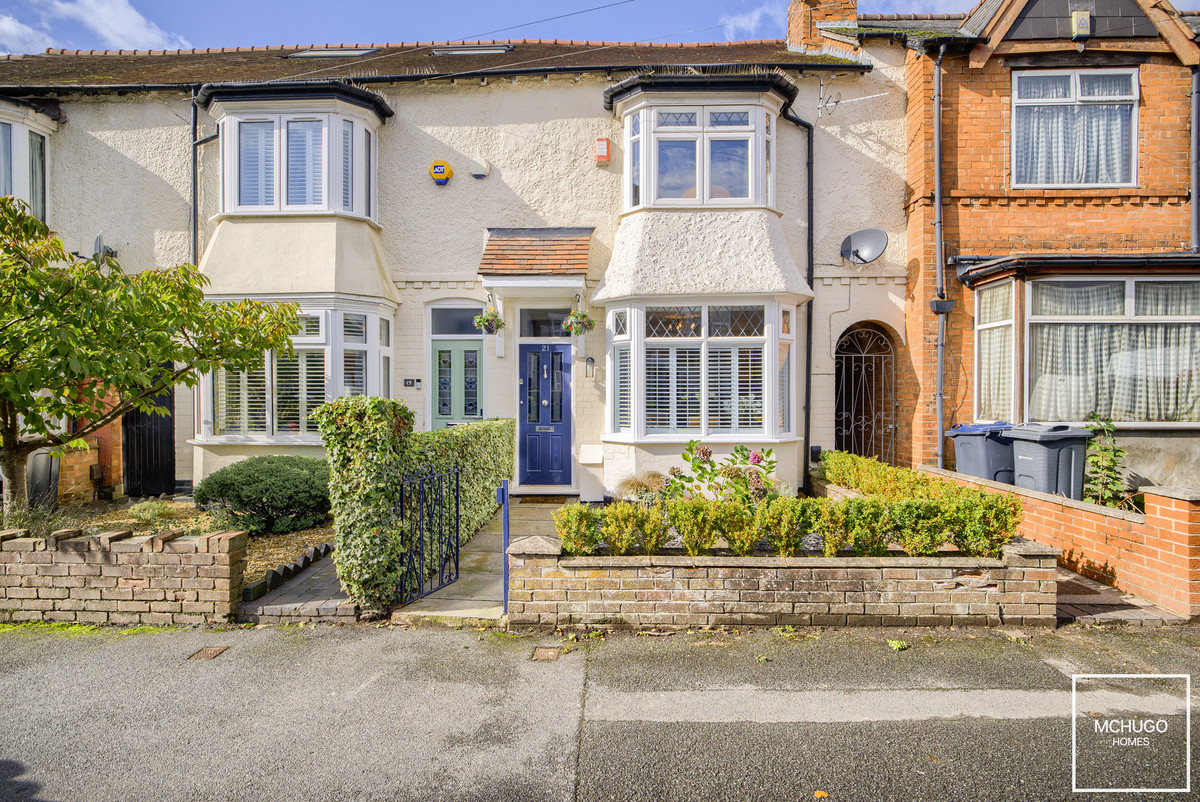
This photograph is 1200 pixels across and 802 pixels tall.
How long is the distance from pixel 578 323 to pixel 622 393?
124cm

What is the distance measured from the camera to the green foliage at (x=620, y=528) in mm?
4691

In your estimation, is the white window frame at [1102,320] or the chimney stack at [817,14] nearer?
the white window frame at [1102,320]

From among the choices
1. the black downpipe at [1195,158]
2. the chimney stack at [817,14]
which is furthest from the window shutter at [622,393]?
the black downpipe at [1195,158]

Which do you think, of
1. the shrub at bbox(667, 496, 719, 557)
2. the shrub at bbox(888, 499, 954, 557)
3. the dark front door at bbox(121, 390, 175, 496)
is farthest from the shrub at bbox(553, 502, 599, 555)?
the dark front door at bbox(121, 390, 175, 496)

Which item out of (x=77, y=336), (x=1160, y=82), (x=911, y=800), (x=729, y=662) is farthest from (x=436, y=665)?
(x=1160, y=82)

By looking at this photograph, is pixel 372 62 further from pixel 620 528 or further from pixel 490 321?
pixel 620 528

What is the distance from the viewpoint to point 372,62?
11.4m

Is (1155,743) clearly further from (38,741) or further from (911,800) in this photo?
(38,741)

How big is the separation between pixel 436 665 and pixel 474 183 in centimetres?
801

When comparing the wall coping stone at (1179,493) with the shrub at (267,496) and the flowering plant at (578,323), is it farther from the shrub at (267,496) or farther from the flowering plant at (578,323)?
the shrub at (267,496)

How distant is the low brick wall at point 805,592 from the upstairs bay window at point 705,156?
20.3ft

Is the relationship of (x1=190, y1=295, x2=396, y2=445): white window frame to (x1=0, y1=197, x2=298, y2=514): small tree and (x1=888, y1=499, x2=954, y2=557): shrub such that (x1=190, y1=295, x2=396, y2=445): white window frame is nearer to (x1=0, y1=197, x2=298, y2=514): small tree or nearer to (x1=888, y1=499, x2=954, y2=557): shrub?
(x1=0, y1=197, x2=298, y2=514): small tree

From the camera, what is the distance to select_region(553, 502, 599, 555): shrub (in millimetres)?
4641

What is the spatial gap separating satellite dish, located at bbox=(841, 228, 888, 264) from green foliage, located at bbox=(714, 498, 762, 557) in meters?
6.40
